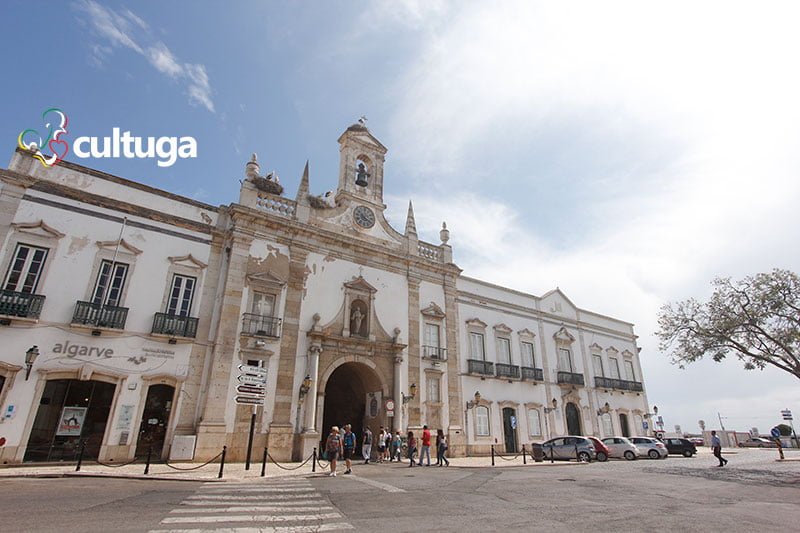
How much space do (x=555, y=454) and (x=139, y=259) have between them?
1991 cm

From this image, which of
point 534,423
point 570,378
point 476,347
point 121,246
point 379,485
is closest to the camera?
point 379,485

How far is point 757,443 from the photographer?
127 feet

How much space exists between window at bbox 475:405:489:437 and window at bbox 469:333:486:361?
2.66m

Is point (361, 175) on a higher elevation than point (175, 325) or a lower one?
higher

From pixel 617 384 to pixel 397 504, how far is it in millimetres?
27398

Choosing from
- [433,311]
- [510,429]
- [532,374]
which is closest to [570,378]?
[532,374]

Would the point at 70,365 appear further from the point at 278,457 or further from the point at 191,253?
the point at 278,457

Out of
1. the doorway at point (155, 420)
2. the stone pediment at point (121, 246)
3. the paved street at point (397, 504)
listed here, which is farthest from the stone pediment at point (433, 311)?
the stone pediment at point (121, 246)

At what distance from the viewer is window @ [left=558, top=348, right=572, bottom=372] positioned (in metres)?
27.6

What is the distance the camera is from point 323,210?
67.8 feet

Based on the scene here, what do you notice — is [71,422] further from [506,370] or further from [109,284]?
[506,370]

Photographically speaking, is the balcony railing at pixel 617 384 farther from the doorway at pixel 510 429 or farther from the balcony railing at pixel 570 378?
the doorway at pixel 510 429

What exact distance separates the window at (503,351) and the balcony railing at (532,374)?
1.09 meters

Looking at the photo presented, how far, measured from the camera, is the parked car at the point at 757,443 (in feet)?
126
